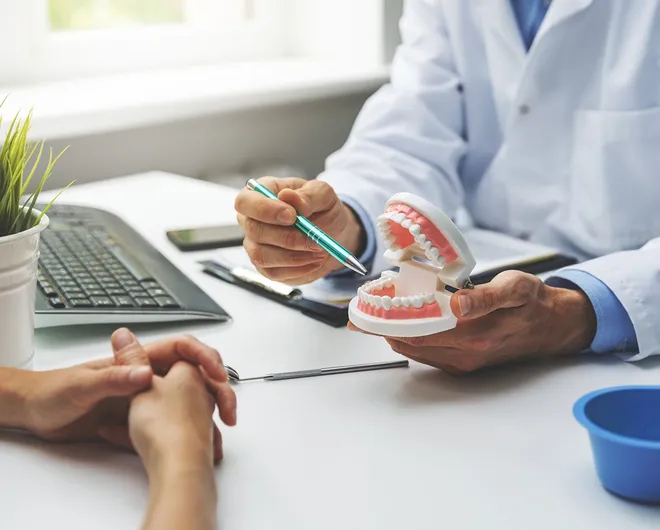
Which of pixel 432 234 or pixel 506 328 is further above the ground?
pixel 432 234

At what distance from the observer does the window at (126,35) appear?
1.90 m

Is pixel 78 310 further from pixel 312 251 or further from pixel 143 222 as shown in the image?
pixel 143 222

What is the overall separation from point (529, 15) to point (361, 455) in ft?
2.89

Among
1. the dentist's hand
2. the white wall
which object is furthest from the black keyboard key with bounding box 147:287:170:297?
the white wall

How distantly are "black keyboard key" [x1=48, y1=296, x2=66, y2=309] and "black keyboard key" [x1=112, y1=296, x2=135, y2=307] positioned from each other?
53mm

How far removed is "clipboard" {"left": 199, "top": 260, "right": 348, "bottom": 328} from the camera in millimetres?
1042

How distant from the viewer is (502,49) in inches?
55.6

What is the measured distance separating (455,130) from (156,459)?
970mm

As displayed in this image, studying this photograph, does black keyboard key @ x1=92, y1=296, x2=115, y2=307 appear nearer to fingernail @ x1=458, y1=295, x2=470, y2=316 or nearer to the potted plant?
the potted plant

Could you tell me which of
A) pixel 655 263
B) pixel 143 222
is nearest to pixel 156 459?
pixel 655 263

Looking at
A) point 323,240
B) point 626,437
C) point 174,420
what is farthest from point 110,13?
point 626,437

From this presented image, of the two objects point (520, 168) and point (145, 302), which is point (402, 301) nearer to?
point (145, 302)

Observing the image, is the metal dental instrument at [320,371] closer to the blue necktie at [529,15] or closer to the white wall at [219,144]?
the blue necktie at [529,15]

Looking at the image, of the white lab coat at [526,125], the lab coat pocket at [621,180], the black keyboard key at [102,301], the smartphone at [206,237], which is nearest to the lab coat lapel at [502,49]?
the white lab coat at [526,125]
